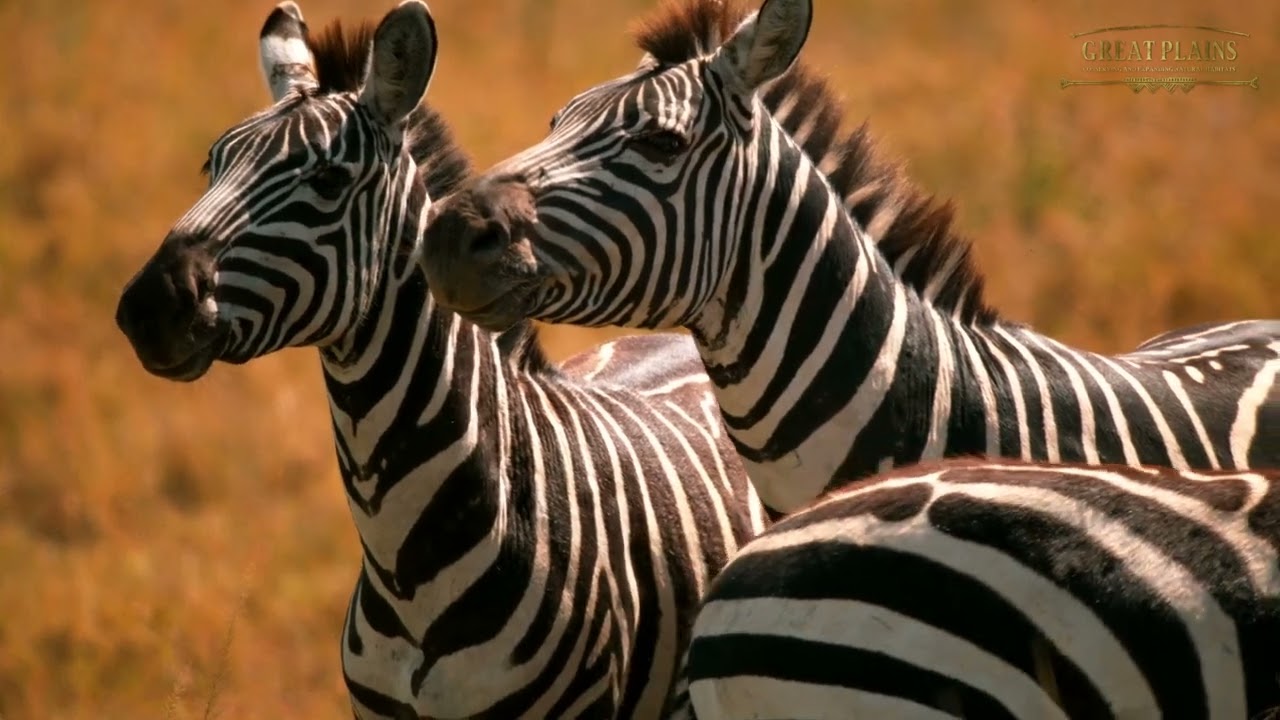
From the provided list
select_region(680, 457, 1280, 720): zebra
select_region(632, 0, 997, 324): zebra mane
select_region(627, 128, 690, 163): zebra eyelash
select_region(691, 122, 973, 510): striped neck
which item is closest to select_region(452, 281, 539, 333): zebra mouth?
select_region(627, 128, 690, 163): zebra eyelash

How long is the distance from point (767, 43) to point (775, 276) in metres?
0.73

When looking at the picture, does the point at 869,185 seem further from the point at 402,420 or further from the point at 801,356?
the point at 402,420

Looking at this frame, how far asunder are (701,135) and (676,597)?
1.61m

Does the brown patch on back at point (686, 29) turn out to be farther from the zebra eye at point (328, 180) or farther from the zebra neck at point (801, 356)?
the zebra eye at point (328, 180)

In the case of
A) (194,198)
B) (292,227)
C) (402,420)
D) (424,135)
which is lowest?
(402,420)

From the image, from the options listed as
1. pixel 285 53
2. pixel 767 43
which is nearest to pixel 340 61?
pixel 285 53

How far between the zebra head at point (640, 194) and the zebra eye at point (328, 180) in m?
0.36

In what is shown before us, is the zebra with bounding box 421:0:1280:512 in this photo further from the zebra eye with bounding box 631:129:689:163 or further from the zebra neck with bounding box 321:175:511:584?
the zebra neck with bounding box 321:175:511:584

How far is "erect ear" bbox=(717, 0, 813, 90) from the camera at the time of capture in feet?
16.4

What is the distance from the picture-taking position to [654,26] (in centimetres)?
535

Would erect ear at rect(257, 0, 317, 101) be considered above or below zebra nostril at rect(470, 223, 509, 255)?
above

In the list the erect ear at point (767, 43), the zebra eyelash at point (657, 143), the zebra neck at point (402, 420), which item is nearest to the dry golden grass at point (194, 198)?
the zebra neck at point (402, 420)

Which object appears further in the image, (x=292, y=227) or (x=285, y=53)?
(x=285, y=53)

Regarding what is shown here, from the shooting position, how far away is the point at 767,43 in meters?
5.06
